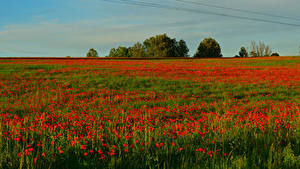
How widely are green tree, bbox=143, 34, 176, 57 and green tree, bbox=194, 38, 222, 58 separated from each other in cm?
1400

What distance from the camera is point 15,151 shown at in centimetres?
380

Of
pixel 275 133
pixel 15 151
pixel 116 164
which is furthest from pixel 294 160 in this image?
pixel 15 151

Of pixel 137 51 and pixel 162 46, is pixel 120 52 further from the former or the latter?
pixel 162 46

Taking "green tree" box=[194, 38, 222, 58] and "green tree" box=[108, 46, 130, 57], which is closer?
"green tree" box=[194, 38, 222, 58]

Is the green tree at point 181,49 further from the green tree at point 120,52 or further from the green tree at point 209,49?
the green tree at point 120,52

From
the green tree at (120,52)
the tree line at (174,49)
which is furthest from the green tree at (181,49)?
the green tree at (120,52)

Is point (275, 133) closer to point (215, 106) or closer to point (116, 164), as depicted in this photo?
point (116, 164)

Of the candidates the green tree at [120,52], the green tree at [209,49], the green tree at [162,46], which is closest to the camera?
the green tree at [162,46]

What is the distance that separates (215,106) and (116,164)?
7204mm

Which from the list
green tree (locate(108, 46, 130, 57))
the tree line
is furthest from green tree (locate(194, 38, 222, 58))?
green tree (locate(108, 46, 130, 57))

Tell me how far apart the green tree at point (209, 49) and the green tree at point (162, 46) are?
14.0 m

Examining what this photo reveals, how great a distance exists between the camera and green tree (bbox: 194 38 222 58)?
10944 cm

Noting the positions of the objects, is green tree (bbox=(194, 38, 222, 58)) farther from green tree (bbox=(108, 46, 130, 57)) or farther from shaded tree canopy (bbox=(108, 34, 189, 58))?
green tree (bbox=(108, 46, 130, 57))

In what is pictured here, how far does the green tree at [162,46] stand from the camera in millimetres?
107325
